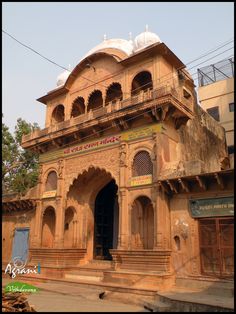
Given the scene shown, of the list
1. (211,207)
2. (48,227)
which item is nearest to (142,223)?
(211,207)

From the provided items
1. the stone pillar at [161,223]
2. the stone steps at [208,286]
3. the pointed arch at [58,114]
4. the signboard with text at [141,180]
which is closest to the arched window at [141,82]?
the signboard with text at [141,180]

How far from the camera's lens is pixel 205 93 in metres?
25.4

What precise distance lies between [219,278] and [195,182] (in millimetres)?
3479

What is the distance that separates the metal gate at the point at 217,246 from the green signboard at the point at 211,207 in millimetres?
228

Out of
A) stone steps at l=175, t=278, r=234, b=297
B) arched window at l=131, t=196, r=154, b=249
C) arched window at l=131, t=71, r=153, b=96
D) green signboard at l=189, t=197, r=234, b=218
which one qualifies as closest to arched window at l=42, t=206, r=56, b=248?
arched window at l=131, t=196, r=154, b=249

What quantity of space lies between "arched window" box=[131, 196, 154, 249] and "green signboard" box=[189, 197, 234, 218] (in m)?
2.59

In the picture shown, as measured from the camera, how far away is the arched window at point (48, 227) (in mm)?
17797

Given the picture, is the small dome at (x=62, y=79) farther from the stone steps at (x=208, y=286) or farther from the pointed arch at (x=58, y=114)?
the stone steps at (x=208, y=286)

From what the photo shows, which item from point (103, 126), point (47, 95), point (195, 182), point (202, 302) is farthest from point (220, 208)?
point (47, 95)

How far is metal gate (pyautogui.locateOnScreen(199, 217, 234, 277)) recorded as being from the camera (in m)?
11.3

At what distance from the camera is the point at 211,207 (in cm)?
1191

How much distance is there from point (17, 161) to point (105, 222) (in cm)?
862

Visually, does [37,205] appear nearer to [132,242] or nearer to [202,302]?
[132,242]

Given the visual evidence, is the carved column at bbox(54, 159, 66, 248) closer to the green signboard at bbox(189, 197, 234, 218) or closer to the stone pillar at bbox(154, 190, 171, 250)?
the stone pillar at bbox(154, 190, 171, 250)
